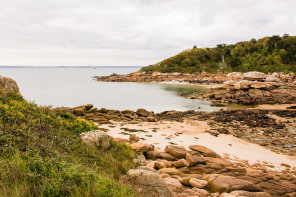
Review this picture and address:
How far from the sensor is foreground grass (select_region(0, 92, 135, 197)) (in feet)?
12.2

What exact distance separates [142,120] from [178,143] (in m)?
8.94

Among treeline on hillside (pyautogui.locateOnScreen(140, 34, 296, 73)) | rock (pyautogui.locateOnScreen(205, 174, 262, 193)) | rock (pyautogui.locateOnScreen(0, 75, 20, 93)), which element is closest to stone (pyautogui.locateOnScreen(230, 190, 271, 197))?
rock (pyautogui.locateOnScreen(205, 174, 262, 193))

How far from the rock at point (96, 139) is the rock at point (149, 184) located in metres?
2.64

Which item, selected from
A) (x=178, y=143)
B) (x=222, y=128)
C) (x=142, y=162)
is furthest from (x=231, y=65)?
(x=142, y=162)

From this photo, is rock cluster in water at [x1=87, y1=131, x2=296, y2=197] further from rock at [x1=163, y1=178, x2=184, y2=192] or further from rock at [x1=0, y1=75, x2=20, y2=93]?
rock at [x1=0, y1=75, x2=20, y2=93]

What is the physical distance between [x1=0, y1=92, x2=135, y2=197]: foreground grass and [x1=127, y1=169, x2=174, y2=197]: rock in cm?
53

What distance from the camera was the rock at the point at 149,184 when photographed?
4895mm

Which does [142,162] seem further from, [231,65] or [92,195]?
[231,65]

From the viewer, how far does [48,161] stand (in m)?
4.44

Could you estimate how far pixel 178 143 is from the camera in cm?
1360

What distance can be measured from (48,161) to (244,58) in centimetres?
11222

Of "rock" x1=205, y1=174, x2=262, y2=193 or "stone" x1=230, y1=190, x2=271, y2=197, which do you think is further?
"rock" x1=205, y1=174, x2=262, y2=193

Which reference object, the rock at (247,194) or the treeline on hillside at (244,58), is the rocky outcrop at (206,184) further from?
the treeline on hillside at (244,58)

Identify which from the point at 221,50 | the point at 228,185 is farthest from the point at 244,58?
the point at 228,185
